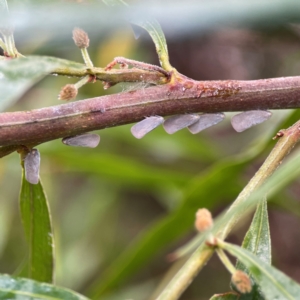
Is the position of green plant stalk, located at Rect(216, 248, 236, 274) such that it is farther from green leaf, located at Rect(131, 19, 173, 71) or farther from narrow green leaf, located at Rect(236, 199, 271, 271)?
green leaf, located at Rect(131, 19, 173, 71)

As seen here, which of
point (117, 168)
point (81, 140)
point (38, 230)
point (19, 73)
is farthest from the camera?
point (117, 168)

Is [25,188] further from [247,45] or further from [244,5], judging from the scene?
[247,45]

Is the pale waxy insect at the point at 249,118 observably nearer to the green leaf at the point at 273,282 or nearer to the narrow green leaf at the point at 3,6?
the green leaf at the point at 273,282

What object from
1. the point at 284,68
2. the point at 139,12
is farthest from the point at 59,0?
the point at 284,68

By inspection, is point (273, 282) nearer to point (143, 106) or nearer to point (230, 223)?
point (230, 223)

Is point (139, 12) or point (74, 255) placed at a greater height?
point (74, 255)

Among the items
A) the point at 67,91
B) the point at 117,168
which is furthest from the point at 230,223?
the point at 117,168
